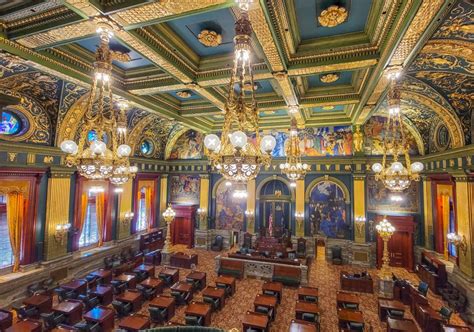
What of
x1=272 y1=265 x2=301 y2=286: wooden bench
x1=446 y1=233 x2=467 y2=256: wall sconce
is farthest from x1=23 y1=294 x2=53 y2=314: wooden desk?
x1=446 y1=233 x2=467 y2=256: wall sconce

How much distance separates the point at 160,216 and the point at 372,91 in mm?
14470

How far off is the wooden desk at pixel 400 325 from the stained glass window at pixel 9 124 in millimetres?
13147

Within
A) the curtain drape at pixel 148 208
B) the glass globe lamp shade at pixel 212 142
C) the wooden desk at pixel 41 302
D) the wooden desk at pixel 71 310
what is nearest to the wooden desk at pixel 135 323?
the wooden desk at pixel 71 310

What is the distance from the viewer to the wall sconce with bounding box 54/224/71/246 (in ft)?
32.7

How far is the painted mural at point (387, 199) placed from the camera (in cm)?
1326

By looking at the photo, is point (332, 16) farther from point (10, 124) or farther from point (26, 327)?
point (10, 124)

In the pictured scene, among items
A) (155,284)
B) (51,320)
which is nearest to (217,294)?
(155,284)

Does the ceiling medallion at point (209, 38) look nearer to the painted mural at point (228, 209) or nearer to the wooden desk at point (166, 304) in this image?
the wooden desk at point (166, 304)

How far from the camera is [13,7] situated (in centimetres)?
472

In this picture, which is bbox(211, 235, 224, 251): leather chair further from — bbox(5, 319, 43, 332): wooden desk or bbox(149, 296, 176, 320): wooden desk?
bbox(5, 319, 43, 332): wooden desk

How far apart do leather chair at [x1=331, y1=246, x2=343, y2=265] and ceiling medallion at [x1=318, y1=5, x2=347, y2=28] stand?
1208cm

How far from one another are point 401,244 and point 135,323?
42.7 feet

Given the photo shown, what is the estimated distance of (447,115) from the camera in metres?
9.02

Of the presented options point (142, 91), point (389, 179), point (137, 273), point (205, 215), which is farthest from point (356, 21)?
point (205, 215)
